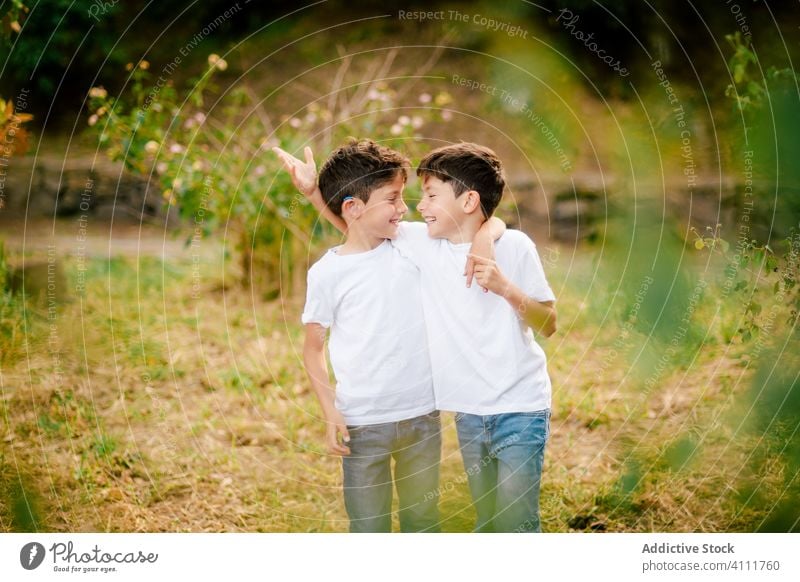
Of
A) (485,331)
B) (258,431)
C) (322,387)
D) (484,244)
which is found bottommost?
(258,431)

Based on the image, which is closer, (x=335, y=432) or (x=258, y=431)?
(x=335, y=432)

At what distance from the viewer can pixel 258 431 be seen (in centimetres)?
349

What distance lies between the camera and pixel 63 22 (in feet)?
12.0

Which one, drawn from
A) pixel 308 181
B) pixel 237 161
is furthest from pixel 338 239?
pixel 308 181

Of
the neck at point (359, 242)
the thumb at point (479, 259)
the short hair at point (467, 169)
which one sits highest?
the short hair at point (467, 169)

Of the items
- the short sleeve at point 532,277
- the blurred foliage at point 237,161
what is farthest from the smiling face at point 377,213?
the blurred foliage at point 237,161

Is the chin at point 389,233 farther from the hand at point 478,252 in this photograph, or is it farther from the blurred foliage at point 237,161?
the blurred foliage at point 237,161

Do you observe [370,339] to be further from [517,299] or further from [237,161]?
[237,161]

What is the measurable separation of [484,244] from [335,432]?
0.59 metres

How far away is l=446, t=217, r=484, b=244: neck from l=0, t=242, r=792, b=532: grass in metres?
1.01

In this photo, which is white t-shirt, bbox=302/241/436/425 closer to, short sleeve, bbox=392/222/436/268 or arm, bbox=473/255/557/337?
short sleeve, bbox=392/222/436/268

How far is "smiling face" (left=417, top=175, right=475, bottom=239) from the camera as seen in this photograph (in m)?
2.36

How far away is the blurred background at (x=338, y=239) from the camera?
3.02m

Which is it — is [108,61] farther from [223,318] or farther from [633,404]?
[633,404]
